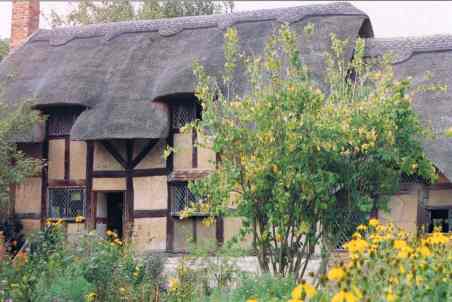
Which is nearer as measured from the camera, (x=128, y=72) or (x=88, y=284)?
(x=88, y=284)

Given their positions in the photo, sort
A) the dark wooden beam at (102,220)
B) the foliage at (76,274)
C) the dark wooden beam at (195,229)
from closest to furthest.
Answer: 1. the foliage at (76,274)
2. the dark wooden beam at (195,229)
3. the dark wooden beam at (102,220)

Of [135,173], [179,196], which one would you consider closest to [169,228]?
[179,196]

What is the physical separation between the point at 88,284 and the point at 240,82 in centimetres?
677

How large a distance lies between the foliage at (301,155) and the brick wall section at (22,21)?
11.5 m

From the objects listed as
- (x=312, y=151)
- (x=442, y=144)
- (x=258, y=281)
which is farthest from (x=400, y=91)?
(x=442, y=144)

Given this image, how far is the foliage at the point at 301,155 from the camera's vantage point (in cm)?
887

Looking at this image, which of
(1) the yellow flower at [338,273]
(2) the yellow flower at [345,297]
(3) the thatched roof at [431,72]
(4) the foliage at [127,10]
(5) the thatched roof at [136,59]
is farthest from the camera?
(4) the foliage at [127,10]

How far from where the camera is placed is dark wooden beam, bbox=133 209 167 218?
1546cm

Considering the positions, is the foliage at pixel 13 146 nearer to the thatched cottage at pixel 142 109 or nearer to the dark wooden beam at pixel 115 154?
the thatched cottage at pixel 142 109

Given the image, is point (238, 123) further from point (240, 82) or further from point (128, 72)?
point (128, 72)

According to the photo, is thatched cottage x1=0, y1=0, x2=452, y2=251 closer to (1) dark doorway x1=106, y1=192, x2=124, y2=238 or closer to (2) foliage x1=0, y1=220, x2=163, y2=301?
(1) dark doorway x1=106, y1=192, x2=124, y2=238

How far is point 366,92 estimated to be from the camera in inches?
383

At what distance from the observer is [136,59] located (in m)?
17.0

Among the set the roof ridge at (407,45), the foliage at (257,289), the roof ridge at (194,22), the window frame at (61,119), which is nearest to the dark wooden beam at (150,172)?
the window frame at (61,119)
